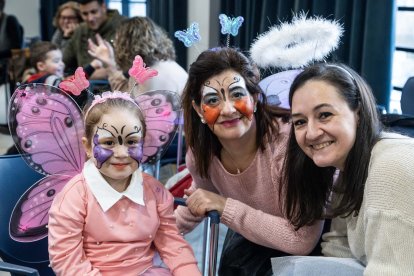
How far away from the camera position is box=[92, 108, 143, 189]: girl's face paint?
145 cm

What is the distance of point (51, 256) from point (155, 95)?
1.74ft

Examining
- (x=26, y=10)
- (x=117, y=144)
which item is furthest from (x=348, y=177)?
(x=26, y=10)

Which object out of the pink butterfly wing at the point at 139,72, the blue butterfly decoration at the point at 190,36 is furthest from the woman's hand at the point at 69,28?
the pink butterfly wing at the point at 139,72

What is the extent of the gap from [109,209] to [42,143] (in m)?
0.26

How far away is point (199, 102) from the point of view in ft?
5.36

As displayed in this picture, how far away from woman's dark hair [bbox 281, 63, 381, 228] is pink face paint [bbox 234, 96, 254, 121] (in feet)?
0.53

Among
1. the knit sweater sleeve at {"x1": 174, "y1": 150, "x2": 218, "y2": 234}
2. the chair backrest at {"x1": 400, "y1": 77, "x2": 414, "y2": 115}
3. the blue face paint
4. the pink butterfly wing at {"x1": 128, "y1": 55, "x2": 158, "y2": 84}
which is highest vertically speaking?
the pink butterfly wing at {"x1": 128, "y1": 55, "x2": 158, "y2": 84}

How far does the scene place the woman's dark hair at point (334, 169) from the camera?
1.29 m

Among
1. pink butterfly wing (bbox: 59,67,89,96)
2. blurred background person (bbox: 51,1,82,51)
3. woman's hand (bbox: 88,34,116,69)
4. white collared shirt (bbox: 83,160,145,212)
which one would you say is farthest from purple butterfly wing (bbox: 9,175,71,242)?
blurred background person (bbox: 51,1,82,51)

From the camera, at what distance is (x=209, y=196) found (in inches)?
64.7

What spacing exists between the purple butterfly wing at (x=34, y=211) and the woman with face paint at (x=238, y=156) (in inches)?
15.5

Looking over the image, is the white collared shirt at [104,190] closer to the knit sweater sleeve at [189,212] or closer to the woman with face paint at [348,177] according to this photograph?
the knit sweater sleeve at [189,212]

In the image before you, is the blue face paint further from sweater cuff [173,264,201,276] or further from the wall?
the wall

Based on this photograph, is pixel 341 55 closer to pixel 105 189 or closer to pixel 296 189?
pixel 296 189
